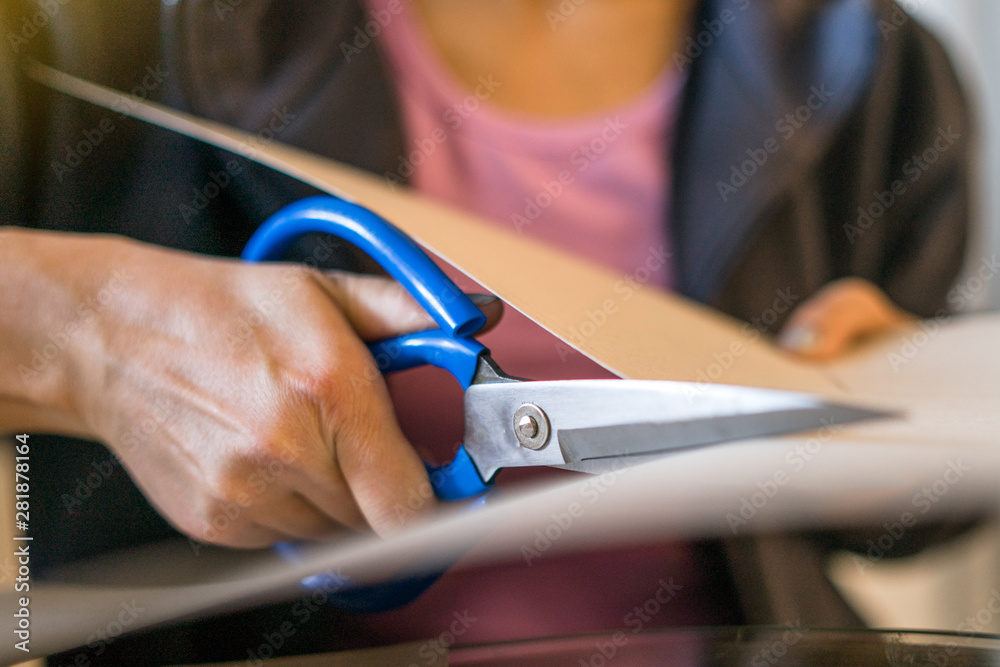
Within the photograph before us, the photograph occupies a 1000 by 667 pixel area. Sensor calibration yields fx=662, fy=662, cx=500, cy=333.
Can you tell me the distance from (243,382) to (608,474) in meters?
0.13

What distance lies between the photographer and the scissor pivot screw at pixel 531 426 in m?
0.21

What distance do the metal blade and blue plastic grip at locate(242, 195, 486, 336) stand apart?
27 millimetres

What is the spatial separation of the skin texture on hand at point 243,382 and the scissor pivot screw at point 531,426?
4cm

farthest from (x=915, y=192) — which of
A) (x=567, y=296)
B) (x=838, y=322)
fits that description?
(x=567, y=296)

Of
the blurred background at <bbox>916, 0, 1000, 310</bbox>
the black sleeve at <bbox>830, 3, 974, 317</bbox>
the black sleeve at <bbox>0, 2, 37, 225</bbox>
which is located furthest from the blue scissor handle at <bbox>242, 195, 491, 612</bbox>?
the blurred background at <bbox>916, 0, 1000, 310</bbox>

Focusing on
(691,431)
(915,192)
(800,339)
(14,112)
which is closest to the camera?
(691,431)

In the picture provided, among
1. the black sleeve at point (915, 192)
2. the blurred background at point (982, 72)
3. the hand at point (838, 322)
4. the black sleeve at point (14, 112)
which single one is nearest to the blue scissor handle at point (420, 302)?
the black sleeve at point (14, 112)

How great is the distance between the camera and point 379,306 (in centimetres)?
24

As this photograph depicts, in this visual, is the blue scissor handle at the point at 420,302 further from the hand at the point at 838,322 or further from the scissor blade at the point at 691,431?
the hand at the point at 838,322

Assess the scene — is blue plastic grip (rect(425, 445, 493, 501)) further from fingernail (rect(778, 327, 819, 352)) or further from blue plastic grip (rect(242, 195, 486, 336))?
fingernail (rect(778, 327, 819, 352))

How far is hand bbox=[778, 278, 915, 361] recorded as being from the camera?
1.54ft

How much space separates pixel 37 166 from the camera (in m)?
0.34

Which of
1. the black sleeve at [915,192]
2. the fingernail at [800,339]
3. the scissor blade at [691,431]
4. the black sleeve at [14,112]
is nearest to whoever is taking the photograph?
the scissor blade at [691,431]

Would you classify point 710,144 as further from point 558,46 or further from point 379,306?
point 379,306
